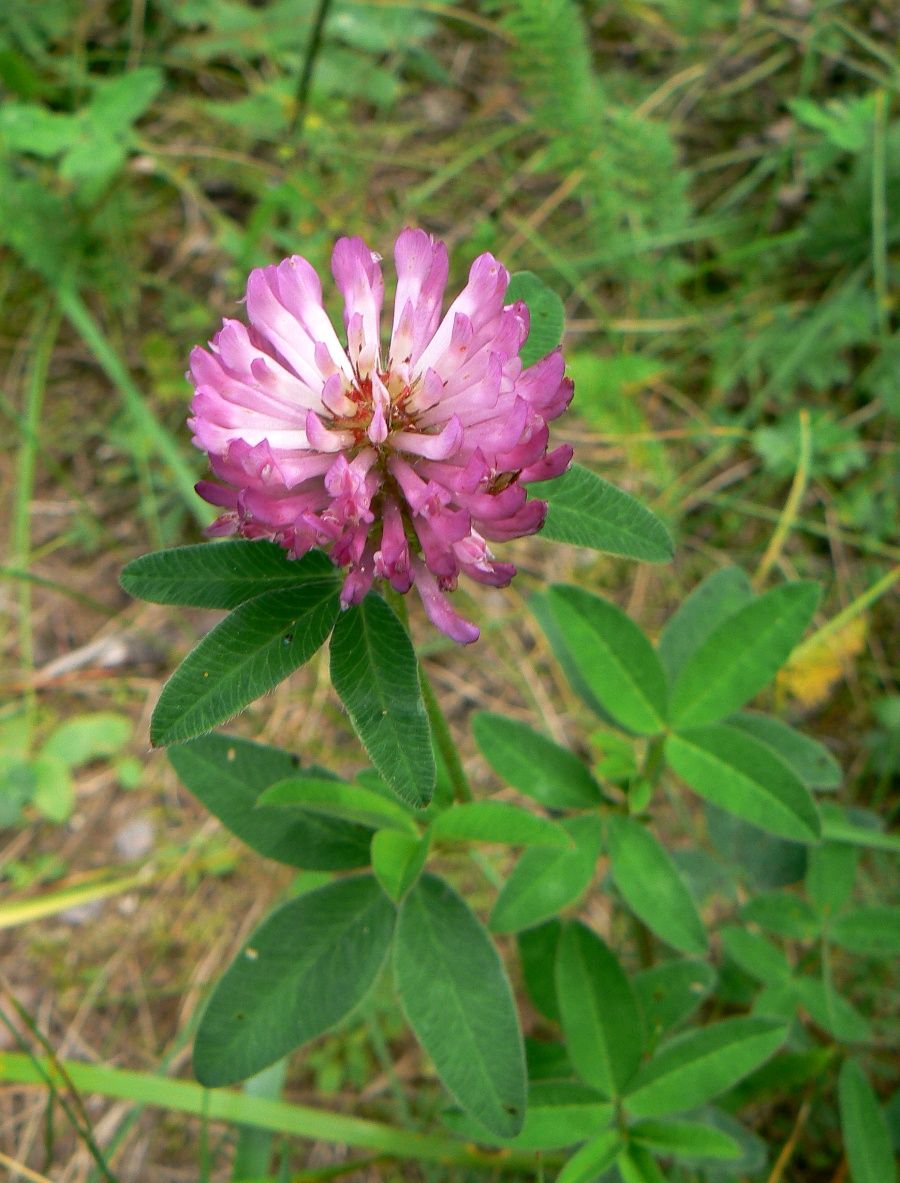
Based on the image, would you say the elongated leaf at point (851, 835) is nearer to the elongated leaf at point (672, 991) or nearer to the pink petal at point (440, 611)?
the elongated leaf at point (672, 991)

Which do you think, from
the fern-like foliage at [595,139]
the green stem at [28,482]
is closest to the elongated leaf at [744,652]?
the fern-like foliage at [595,139]

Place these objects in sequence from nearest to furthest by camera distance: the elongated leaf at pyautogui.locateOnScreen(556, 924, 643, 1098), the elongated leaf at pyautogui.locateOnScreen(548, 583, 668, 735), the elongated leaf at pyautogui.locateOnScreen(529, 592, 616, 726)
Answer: the elongated leaf at pyautogui.locateOnScreen(556, 924, 643, 1098), the elongated leaf at pyautogui.locateOnScreen(548, 583, 668, 735), the elongated leaf at pyautogui.locateOnScreen(529, 592, 616, 726)

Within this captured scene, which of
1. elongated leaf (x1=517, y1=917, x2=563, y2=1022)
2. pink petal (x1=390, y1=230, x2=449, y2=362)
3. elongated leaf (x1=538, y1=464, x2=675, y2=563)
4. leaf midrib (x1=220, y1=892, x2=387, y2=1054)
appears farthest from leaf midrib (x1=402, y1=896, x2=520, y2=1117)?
pink petal (x1=390, y1=230, x2=449, y2=362)

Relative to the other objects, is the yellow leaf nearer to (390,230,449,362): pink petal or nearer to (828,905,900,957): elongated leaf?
(828,905,900,957): elongated leaf

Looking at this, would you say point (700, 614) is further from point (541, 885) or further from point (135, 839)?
point (135, 839)

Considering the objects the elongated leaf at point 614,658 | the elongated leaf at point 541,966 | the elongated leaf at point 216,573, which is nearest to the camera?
the elongated leaf at point 216,573

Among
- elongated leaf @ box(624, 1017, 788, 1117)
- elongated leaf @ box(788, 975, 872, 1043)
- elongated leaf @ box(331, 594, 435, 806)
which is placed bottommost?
elongated leaf @ box(788, 975, 872, 1043)

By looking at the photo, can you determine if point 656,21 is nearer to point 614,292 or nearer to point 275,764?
point 614,292
